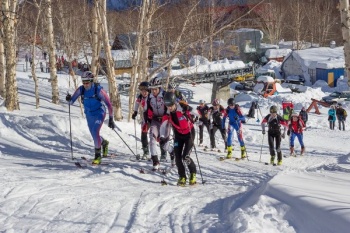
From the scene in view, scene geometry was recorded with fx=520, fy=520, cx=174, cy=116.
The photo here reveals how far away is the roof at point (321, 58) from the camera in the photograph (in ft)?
170

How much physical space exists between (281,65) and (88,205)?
181 ft

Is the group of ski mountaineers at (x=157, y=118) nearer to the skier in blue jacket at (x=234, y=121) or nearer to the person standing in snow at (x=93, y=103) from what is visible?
the person standing in snow at (x=93, y=103)

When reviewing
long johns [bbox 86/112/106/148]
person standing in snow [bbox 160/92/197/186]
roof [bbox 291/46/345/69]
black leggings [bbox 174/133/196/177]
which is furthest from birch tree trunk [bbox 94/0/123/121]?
roof [bbox 291/46/345/69]

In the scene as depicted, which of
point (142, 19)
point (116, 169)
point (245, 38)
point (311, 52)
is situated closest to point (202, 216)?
point (116, 169)

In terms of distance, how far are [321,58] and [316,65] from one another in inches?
73.0

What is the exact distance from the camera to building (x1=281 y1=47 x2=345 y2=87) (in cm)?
5156

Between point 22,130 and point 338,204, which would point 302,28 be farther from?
point 338,204

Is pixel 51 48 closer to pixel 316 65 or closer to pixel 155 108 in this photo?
pixel 155 108

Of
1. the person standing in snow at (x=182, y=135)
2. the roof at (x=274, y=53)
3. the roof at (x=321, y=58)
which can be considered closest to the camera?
the person standing in snow at (x=182, y=135)

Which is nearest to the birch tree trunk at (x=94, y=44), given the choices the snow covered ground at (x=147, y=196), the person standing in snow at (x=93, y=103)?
the snow covered ground at (x=147, y=196)

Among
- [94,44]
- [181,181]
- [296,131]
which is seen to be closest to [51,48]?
[94,44]

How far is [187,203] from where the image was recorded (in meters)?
7.16

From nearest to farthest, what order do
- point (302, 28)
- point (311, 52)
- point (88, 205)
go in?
point (88, 205)
point (311, 52)
point (302, 28)

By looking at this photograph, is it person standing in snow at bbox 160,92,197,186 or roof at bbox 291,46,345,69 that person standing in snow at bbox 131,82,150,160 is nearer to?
person standing in snow at bbox 160,92,197,186
